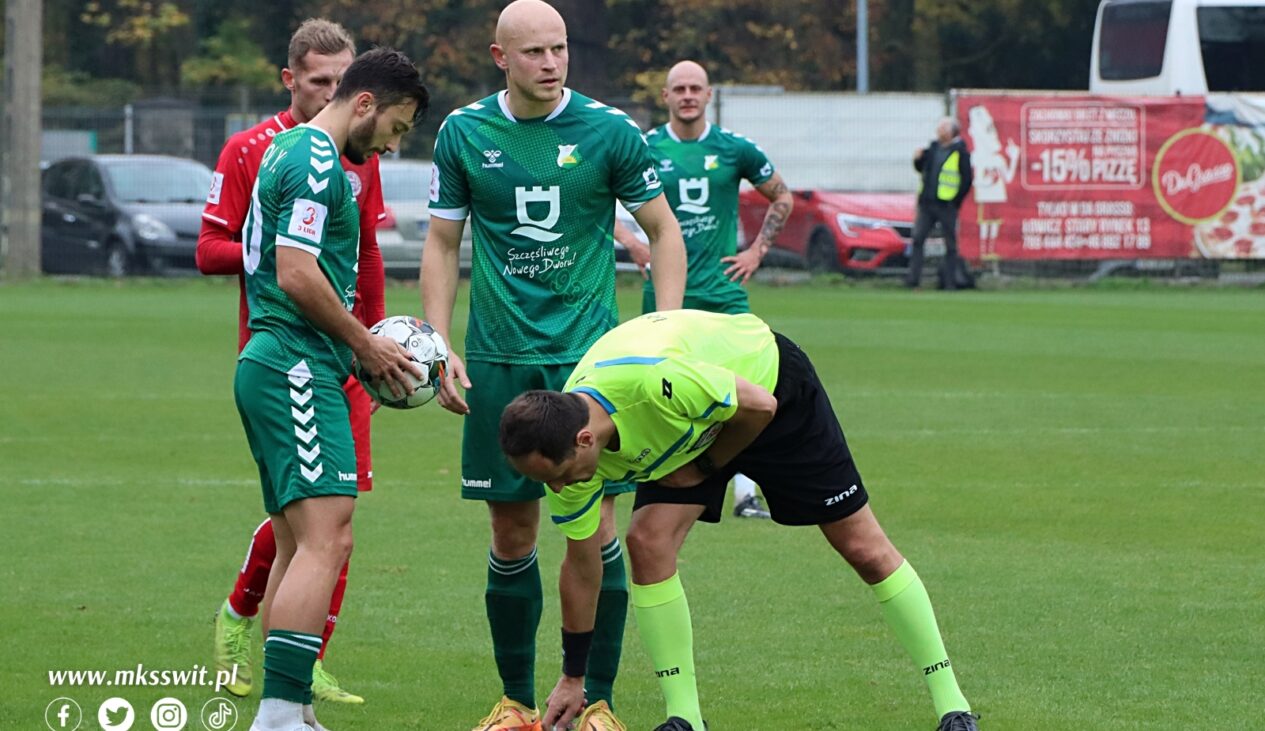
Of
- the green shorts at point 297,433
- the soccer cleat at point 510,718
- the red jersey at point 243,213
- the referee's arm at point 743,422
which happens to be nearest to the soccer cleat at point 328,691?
the soccer cleat at point 510,718

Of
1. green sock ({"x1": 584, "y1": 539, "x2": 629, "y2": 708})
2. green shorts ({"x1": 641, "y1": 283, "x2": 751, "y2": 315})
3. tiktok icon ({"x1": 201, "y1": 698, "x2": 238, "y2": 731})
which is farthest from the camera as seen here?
green shorts ({"x1": 641, "y1": 283, "x2": 751, "y2": 315})

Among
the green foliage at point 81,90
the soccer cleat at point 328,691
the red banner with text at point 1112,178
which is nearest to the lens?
the soccer cleat at point 328,691

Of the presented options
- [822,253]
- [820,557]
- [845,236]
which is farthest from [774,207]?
[822,253]

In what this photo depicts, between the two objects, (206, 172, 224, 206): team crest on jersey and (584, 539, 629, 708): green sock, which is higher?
(206, 172, 224, 206): team crest on jersey

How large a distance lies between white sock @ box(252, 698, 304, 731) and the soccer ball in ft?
3.09

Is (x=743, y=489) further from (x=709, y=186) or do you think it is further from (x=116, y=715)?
(x=116, y=715)

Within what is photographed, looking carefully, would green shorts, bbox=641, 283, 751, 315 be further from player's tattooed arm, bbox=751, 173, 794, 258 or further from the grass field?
the grass field

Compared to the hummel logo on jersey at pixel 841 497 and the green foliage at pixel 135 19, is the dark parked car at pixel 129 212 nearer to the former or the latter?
the green foliage at pixel 135 19

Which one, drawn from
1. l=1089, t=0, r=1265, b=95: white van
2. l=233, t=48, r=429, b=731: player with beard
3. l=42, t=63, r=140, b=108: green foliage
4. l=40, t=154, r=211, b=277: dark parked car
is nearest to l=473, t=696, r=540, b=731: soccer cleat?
l=233, t=48, r=429, b=731: player with beard

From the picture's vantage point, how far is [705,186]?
11.0 meters

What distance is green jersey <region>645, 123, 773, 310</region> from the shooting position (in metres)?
10.9

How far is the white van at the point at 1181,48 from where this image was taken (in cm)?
3142

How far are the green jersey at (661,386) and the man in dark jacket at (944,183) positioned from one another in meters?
21.4

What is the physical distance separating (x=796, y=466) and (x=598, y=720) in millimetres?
1002
